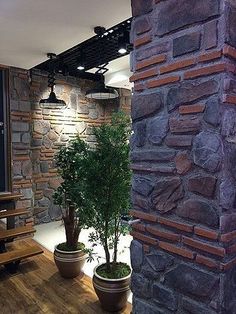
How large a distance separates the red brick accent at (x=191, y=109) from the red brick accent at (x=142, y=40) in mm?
448

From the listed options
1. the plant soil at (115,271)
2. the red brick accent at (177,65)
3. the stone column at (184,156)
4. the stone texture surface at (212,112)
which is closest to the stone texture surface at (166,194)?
the stone column at (184,156)

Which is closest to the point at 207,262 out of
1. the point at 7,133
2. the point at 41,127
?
the point at 7,133

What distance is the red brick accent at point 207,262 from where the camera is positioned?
1.28 meters

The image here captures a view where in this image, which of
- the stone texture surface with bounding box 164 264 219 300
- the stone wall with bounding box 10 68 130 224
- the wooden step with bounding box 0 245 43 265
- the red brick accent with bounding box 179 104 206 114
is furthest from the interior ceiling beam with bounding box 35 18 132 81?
the wooden step with bounding box 0 245 43 265

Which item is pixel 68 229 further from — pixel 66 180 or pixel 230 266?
pixel 230 266

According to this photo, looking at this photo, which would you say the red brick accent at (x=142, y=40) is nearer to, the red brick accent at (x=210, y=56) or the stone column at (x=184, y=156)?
the stone column at (x=184, y=156)

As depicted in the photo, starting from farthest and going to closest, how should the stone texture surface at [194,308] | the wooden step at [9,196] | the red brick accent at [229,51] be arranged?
the wooden step at [9,196]
the stone texture surface at [194,308]
the red brick accent at [229,51]

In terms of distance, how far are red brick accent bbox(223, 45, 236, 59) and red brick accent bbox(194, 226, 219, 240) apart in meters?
0.81

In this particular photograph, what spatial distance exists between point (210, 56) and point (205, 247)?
89 centimetres

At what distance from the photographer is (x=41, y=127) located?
4.48 meters

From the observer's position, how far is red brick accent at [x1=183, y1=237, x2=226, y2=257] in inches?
49.3

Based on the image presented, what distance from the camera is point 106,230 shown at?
2.29 m

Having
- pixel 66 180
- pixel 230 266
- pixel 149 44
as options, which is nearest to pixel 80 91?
pixel 66 180

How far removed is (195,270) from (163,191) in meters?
0.42
